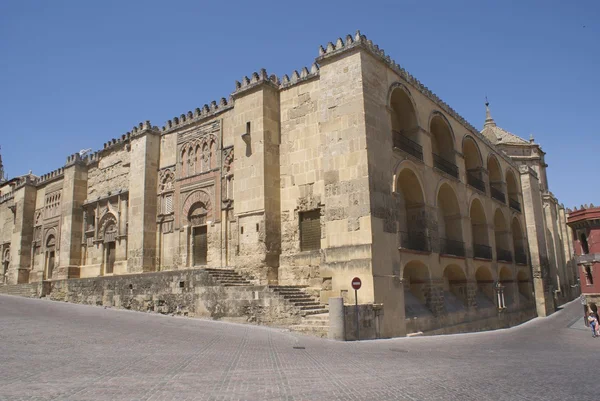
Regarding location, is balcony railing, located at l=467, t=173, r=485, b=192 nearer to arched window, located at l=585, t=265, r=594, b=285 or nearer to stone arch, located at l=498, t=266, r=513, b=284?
stone arch, located at l=498, t=266, r=513, b=284

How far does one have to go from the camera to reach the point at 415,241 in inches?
712

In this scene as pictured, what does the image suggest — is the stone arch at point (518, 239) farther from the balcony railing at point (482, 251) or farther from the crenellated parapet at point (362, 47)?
the crenellated parapet at point (362, 47)

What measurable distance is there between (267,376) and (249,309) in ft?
26.8

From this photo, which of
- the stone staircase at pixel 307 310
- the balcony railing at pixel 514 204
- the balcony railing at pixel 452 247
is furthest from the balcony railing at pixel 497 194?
the stone staircase at pixel 307 310

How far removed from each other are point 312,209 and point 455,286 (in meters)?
8.24

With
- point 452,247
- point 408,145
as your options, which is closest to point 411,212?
point 408,145

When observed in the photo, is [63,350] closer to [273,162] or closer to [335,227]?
[335,227]

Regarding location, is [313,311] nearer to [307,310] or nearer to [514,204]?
[307,310]

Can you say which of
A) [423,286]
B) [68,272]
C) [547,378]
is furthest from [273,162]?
[68,272]

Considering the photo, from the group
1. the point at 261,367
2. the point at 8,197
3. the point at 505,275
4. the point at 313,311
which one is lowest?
the point at 261,367

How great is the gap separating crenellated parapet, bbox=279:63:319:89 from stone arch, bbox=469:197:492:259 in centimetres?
1080

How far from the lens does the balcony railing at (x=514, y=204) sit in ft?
96.1

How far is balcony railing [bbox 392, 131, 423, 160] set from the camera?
56.8 feet

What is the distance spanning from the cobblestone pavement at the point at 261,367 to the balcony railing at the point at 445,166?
10.1 m
